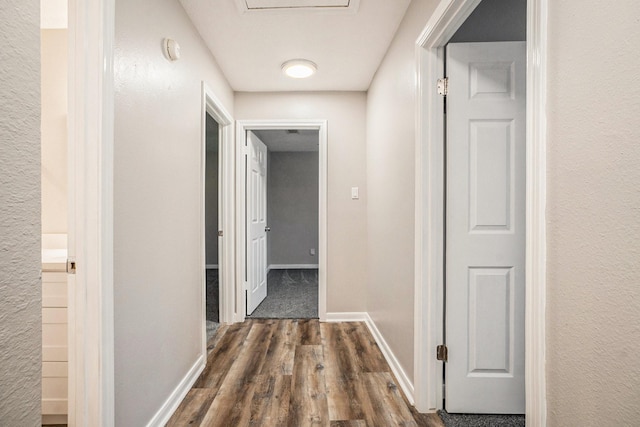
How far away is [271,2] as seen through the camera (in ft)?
6.45

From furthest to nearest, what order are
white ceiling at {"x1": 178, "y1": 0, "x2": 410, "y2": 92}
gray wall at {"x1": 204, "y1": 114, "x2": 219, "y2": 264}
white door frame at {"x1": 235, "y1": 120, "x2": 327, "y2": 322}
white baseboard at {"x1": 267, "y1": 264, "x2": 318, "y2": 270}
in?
white baseboard at {"x1": 267, "y1": 264, "x2": 318, "y2": 270}, gray wall at {"x1": 204, "y1": 114, "x2": 219, "y2": 264}, white door frame at {"x1": 235, "y1": 120, "x2": 327, "y2": 322}, white ceiling at {"x1": 178, "y1": 0, "x2": 410, "y2": 92}

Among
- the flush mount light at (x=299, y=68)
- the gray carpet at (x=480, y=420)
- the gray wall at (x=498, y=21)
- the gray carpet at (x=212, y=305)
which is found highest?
the flush mount light at (x=299, y=68)

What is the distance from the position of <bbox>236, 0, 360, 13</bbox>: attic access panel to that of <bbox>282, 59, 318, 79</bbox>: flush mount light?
66 cm

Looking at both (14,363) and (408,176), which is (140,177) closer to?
(14,363)

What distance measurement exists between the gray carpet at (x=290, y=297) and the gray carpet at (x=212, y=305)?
0.39m

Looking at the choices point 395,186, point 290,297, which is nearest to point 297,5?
point 395,186

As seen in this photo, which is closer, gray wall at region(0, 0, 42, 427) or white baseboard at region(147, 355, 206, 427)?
gray wall at region(0, 0, 42, 427)

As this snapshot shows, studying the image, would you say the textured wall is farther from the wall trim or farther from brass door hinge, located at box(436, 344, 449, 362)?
the wall trim

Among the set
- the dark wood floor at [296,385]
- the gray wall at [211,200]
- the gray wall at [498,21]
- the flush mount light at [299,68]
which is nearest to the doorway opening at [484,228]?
the gray wall at [498,21]

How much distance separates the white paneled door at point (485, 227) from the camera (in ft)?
5.69

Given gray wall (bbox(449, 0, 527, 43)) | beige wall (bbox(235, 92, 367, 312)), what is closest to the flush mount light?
beige wall (bbox(235, 92, 367, 312))

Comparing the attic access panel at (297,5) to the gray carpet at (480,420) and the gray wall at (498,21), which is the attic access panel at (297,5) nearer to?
the gray wall at (498,21)

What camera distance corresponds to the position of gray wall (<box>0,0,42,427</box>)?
2.33 feet

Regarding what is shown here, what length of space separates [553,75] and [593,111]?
0.16m
